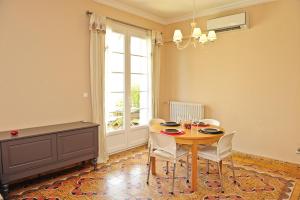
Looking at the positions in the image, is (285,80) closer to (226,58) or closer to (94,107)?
(226,58)

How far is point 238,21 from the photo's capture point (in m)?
4.11

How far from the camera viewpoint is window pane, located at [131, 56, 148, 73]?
477cm

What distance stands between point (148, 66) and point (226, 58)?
5.54ft

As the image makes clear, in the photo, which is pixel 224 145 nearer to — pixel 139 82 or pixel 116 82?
pixel 116 82

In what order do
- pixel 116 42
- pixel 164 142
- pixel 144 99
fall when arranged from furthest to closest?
pixel 144 99 < pixel 116 42 < pixel 164 142

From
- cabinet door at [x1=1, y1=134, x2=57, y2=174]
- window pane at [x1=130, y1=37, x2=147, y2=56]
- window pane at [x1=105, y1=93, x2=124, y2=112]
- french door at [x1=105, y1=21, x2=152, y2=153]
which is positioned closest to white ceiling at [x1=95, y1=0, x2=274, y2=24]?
french door at [x1=105, y1=21, x2=152, y2=153]

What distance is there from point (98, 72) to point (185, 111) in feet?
7.23

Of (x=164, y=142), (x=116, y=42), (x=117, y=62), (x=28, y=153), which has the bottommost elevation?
(x=28, y=153)

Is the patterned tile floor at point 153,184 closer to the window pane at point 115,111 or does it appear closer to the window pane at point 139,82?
the window pane at point 115,111

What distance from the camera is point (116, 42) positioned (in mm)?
4367

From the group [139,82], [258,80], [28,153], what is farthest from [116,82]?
[258,80]

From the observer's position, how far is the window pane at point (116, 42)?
4270 mm

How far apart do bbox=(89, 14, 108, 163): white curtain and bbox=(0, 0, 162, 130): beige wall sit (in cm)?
11

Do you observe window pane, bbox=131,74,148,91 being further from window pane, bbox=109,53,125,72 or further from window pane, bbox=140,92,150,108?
window pane, bbox=109,53,125,72
